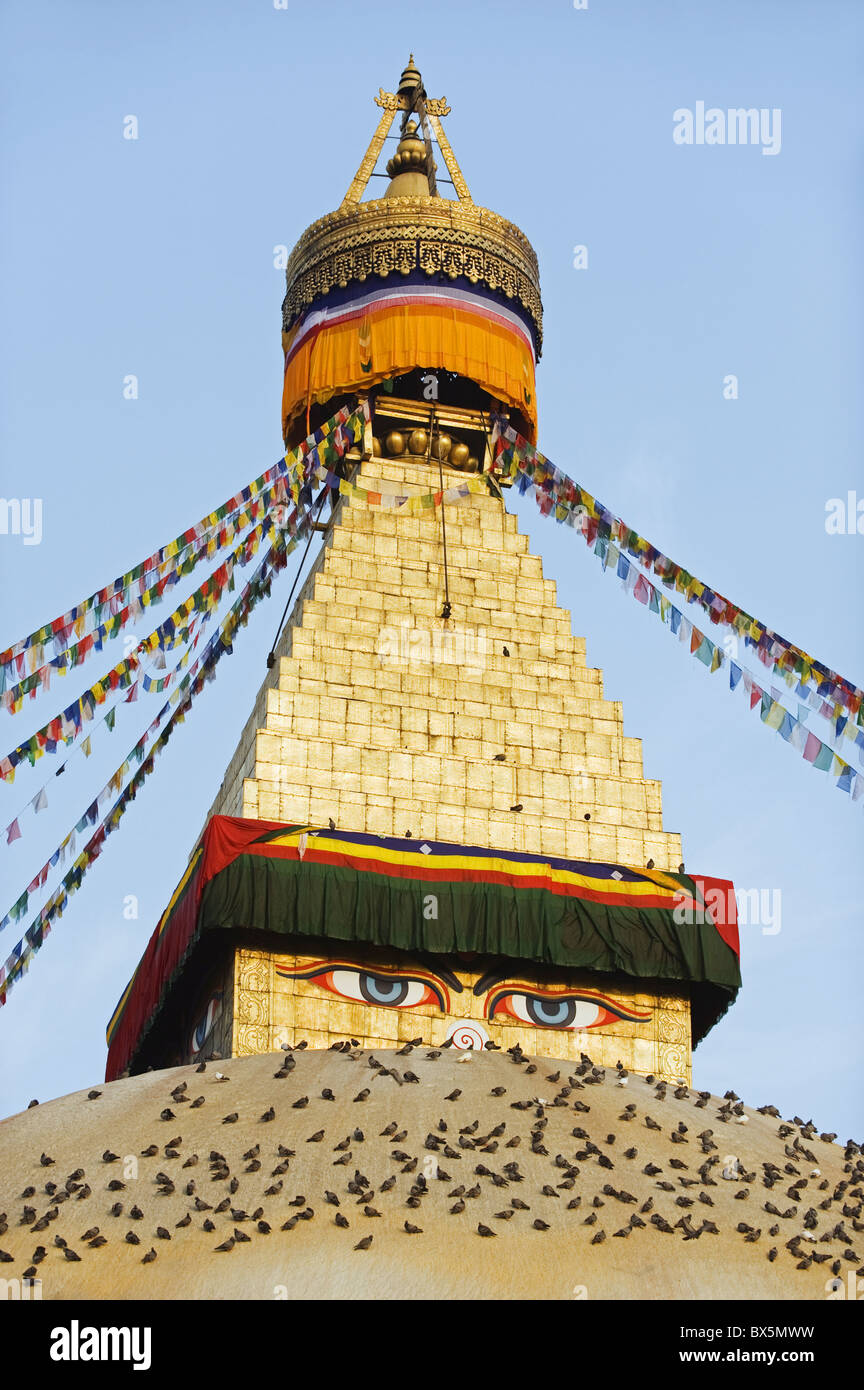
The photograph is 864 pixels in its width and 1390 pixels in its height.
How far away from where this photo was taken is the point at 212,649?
20281 mm

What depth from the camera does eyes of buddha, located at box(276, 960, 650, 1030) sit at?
1594 centimetres

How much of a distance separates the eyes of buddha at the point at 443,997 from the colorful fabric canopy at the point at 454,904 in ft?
1.02

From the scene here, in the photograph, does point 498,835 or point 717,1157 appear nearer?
point 717,1157

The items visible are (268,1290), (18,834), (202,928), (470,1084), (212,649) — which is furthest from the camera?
(212,649)

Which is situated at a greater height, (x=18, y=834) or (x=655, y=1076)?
(x=18, y=834)

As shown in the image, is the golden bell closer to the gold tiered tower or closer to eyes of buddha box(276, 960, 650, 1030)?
the gold tiered tower

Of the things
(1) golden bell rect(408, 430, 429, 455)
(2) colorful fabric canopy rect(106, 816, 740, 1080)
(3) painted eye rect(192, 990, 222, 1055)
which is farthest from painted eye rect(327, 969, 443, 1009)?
(1) golden bell rect(408, 430, 429, 455)

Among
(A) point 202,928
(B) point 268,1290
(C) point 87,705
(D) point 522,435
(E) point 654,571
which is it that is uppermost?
(D) point 522,435

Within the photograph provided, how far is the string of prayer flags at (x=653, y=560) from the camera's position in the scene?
16359 millimetres

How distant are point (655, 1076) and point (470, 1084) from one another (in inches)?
118

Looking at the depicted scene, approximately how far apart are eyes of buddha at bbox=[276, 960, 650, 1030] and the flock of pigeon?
181 centimetres

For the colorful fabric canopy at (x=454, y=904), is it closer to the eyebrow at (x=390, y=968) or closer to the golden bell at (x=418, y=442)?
the eyebrow at (x=390, y=968)

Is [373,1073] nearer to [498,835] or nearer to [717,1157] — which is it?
[717,1157]

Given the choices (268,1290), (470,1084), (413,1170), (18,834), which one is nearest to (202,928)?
(18,834)
